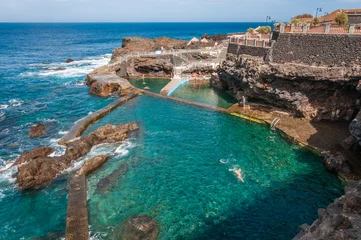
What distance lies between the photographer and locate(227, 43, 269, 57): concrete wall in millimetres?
31438

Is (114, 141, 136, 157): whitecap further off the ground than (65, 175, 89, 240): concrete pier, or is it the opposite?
(114, 141, 136, 157): whitecap

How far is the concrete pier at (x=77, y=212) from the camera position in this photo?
14.6 meters

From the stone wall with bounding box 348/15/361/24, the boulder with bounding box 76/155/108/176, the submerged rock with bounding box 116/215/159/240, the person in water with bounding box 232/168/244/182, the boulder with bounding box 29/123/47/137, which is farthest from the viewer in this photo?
the stone wall with bounding box 348/15/361/24

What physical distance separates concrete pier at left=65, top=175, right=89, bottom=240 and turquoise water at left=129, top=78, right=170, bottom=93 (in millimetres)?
27330

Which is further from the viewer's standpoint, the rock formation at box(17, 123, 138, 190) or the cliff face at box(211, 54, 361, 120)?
the cliff face at box(211, 54, 361, 120)

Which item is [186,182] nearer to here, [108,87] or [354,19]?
[108,87]

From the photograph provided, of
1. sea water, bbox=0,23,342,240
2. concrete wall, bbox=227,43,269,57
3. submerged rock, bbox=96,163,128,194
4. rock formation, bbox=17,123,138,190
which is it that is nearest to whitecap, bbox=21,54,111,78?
sea water, bbox=0,23,342,240

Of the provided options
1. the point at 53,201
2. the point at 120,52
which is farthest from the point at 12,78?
the point at 53,201

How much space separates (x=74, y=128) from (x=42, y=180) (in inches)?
374

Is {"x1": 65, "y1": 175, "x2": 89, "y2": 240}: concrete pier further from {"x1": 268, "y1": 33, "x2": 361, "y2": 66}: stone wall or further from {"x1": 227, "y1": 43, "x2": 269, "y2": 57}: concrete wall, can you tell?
{"x1": 227, "y1": 43, "x2": 269, "y2": 57}: concrete wall

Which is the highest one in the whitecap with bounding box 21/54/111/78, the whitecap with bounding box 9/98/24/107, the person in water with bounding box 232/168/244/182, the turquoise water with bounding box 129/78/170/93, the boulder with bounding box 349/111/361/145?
the boulder with bounding box 349/111/361/145

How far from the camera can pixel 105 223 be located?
622 inches

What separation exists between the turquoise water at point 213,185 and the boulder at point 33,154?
614 cm

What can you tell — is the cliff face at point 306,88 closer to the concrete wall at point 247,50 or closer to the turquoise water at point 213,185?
the concrete wall at point 247,50
